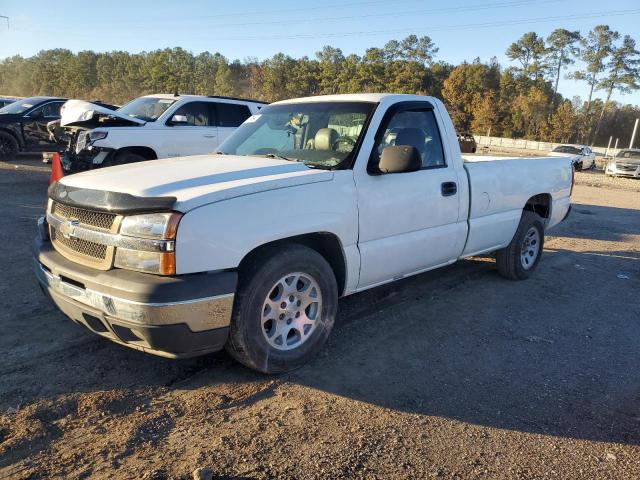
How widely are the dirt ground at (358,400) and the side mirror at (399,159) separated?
4.61ft

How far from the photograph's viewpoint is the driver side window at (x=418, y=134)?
4.38 meters

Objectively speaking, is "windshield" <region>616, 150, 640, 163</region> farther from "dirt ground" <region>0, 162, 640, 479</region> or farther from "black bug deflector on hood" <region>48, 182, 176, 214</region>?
"black bug deflector on hood" <region>48, 182, 176, 214</region>

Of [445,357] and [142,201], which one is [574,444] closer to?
[445,357]

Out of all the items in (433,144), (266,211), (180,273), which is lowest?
(180,273)

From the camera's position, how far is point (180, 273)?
298 centimetres

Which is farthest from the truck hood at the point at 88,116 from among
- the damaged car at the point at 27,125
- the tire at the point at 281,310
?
the tire at the point at 281,310

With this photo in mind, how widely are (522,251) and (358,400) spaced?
3716 mm

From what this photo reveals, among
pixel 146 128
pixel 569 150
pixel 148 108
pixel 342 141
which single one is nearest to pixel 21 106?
pixel 148 108

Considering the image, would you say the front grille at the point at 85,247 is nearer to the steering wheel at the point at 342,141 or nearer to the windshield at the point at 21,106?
the steering wheel at the point at 342,141

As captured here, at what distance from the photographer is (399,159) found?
387 cm

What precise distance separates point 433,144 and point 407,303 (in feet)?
5.16

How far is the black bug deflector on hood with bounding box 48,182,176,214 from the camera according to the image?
299cm

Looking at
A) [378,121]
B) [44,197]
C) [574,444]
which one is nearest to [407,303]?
[378,121]

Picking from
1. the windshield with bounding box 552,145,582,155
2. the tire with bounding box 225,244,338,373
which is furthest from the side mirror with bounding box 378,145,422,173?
the windshield with bounding box 552,145,582,155
